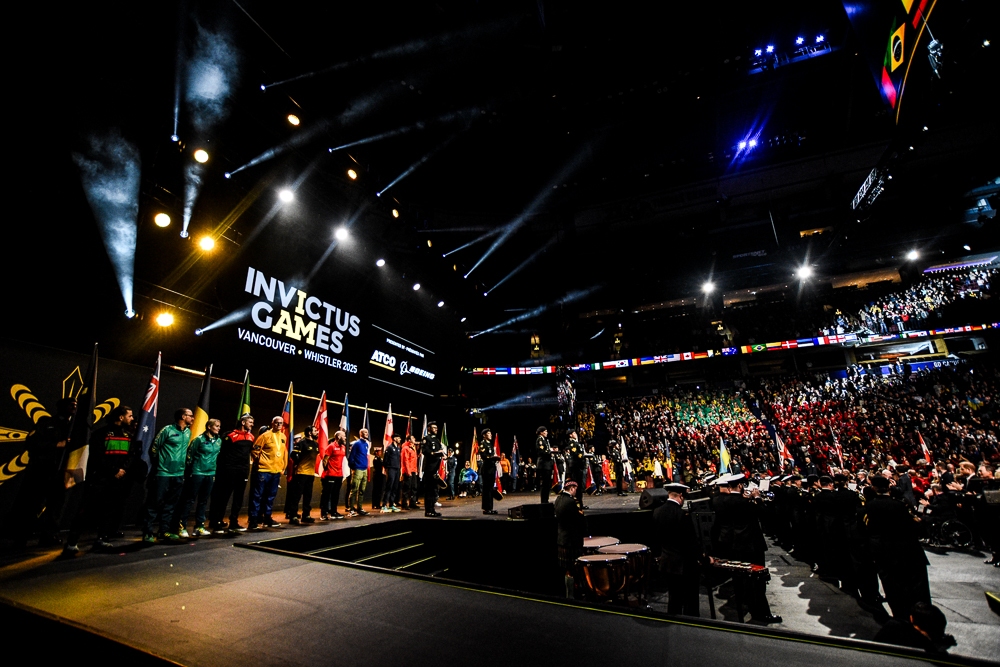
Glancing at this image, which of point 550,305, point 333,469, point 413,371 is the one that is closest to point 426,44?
point 333,469

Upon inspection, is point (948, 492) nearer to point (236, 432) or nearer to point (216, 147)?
point (236, 432)

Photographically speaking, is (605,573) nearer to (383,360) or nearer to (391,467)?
(391,467)

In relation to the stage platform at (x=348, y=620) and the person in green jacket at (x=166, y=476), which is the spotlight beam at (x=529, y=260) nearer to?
the person in green jacket at (x=166, y=476)

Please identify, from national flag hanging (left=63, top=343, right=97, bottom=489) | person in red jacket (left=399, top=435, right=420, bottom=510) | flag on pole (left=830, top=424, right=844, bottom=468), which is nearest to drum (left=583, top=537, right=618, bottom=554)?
person in red jacket (left=399, top=435, right=420, bottom=510)

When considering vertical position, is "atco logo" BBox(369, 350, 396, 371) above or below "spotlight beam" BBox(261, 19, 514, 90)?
below

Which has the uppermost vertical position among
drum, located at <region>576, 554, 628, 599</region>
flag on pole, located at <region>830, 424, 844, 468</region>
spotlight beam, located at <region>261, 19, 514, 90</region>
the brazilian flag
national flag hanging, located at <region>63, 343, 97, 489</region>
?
spotlight beam, located at <region>261, 19, 514, 90</region>

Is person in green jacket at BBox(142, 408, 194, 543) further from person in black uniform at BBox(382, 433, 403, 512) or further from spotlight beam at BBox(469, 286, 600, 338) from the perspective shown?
spotlight beam at BBox(469, 286, 600, 338)

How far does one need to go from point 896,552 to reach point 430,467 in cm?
728

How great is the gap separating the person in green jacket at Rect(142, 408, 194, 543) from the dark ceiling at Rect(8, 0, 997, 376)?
3296mm

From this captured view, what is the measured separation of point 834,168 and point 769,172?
2678 mm

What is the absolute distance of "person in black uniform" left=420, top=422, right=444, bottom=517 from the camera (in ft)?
26.9

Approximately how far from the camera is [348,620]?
2.50 meters

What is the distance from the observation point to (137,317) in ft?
24.6

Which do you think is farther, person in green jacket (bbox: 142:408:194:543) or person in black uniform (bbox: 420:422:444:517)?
person in black uniform (bbox: 420:422:444:517)
